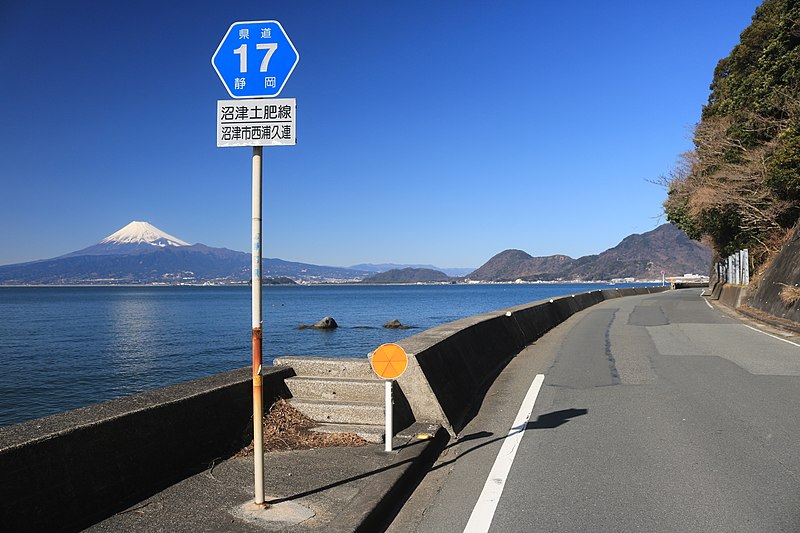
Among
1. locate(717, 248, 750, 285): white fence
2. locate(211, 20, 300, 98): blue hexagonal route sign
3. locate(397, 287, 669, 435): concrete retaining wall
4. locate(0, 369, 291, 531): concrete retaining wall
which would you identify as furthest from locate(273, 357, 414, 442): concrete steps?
locate(717, 248, 750, 285): white fence

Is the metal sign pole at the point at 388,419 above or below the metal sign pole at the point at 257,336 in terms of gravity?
below

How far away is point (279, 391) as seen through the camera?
7379mm

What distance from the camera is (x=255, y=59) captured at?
4.85 metres

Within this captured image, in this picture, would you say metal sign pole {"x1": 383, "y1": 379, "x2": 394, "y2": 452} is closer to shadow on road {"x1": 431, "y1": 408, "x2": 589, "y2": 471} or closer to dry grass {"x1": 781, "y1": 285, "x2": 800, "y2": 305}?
shadow on road {"x1": 431, "y1": 408, "x2": 589, "y2": 471}

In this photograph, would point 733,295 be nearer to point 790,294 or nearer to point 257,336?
point 790,294

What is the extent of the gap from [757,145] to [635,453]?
27.8 m

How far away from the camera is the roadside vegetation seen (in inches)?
1041

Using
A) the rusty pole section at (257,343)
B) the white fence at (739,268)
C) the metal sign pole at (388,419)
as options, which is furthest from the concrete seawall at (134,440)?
the white fence at (739,268)

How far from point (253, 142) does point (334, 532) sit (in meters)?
2.77

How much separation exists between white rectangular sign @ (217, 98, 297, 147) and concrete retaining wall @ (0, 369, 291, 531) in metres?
2.21

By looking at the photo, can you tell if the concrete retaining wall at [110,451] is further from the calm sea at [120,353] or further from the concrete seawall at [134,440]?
the calm sea at [120,353]

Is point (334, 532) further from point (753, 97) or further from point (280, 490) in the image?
point (753, 97)

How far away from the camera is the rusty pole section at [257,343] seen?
4590 millimetres

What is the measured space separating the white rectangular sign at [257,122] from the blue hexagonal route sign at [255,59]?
104mm
